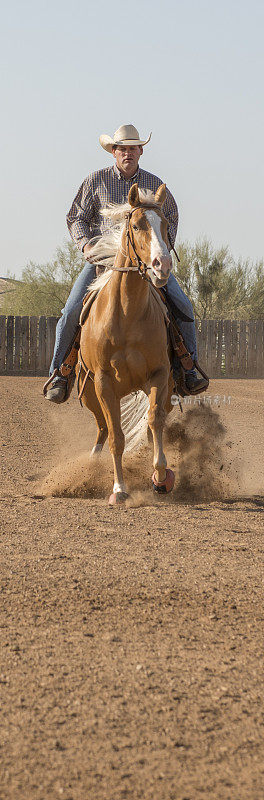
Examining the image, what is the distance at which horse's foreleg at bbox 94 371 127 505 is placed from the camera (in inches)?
269

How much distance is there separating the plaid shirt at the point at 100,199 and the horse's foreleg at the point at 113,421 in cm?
141

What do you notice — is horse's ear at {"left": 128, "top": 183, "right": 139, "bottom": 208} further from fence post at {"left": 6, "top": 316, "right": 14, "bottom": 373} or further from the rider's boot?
fence post at {"left": 6, "top": 316, "right": 14, "bottom": 373}

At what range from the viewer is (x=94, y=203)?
7926 millimetres

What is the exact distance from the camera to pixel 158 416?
22.1 ft

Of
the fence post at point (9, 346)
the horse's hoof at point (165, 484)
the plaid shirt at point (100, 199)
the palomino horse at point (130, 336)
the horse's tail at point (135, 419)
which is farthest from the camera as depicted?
the fence post at point (9, 346)

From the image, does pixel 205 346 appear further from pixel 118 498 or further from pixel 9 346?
pixel 118 498

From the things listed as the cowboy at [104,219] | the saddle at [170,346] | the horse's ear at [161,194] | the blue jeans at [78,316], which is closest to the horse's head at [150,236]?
the horse's ear at [161,194]

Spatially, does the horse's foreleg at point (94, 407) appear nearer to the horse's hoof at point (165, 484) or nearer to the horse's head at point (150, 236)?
the horse's hoof at point (165, 484)

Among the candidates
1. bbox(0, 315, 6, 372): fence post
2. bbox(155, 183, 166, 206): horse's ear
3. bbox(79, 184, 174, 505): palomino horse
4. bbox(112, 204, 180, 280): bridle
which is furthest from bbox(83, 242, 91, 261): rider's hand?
bbox(0, 315, 6, 372): fence post

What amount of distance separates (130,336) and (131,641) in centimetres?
326

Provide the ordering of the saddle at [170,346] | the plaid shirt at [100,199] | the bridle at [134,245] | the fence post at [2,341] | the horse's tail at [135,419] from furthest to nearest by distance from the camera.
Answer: the fence post at [2,341], the horse's tail at [135,419], the plaid shirt at [100,199], the saddle at [170,346], the bridle at [134,245]

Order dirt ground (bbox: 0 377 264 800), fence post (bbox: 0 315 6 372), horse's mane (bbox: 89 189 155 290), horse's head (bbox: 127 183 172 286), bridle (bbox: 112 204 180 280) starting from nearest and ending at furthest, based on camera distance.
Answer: dirt ground (bbox: 0 377 264 800) < horse's head (bbox: 127 183 172 286) < bridle (bbox: 112 204 180 280) < horse's mane (bbox: 89 189 155 290) < fence post (bbox: 0 315 6 372)

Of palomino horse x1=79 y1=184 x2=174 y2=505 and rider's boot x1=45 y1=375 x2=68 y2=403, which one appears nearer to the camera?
palomino horse x1=79 y1=184 x2=174 y2=505

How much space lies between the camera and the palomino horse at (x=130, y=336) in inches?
256
